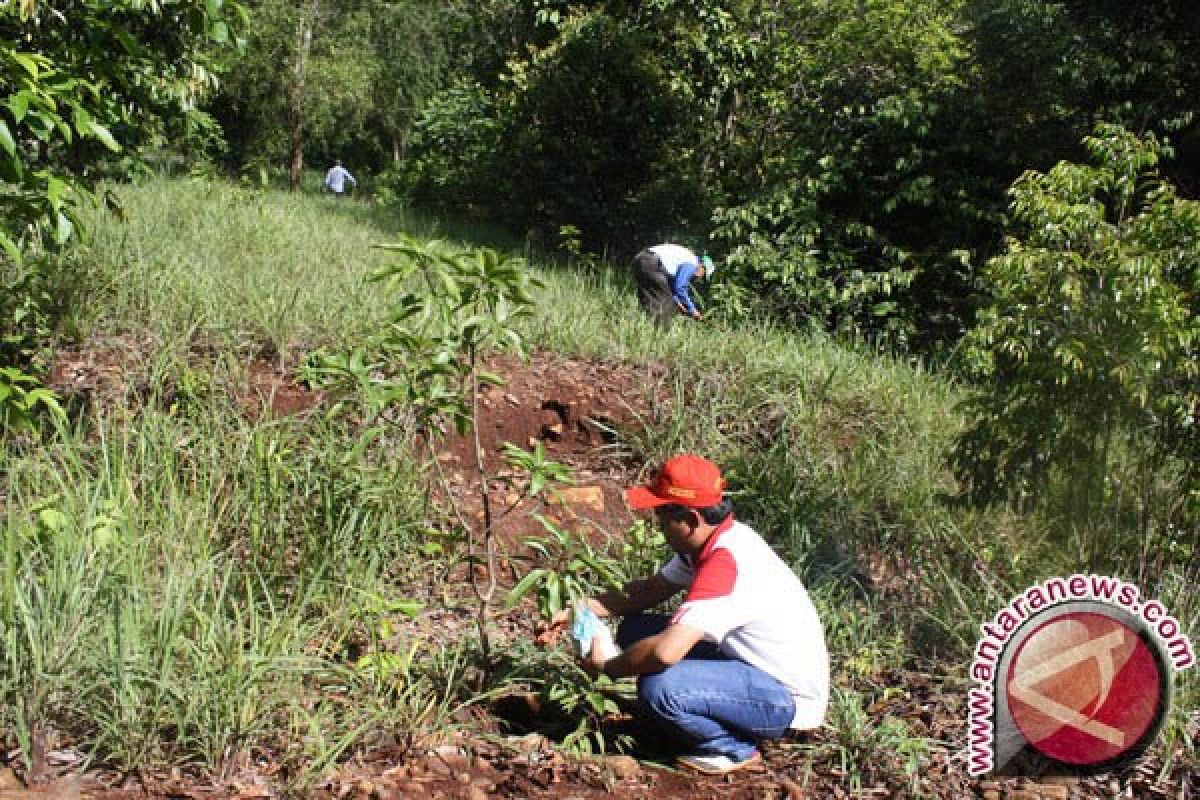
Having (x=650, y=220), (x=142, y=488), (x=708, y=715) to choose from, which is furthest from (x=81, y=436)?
(x=650, y=220)

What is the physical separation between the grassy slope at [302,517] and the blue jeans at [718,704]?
0.68 m

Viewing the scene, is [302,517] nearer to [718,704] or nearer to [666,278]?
[718,704]

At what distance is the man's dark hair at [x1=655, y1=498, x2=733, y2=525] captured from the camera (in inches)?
139

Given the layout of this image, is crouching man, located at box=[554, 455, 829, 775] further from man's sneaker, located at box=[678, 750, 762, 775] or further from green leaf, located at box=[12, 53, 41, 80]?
green leaf, located at box=[12, 53, 41, 80]

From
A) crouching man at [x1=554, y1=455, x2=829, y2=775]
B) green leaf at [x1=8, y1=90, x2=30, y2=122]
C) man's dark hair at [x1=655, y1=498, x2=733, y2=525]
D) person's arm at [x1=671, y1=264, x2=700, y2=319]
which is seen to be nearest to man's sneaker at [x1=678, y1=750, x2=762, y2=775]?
crouching man at [x1=554, y1=455, x2=829, y2=775]

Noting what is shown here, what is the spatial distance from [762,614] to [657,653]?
1.34 ft

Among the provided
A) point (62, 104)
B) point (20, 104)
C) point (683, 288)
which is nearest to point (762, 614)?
point (20, 104)

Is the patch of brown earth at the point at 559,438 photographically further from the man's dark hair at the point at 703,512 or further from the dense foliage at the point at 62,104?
the dense foliage at the point at 62,104

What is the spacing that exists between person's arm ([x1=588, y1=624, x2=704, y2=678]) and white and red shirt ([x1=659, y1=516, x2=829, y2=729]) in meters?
0.08

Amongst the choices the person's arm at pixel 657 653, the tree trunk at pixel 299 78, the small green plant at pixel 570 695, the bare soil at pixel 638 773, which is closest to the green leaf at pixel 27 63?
the bare soil at pixel 638 773

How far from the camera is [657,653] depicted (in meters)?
3.34

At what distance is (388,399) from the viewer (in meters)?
3.27

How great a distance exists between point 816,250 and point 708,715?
Answer: 6.35 m

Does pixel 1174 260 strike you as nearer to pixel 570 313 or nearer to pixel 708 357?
pixel 708 357
